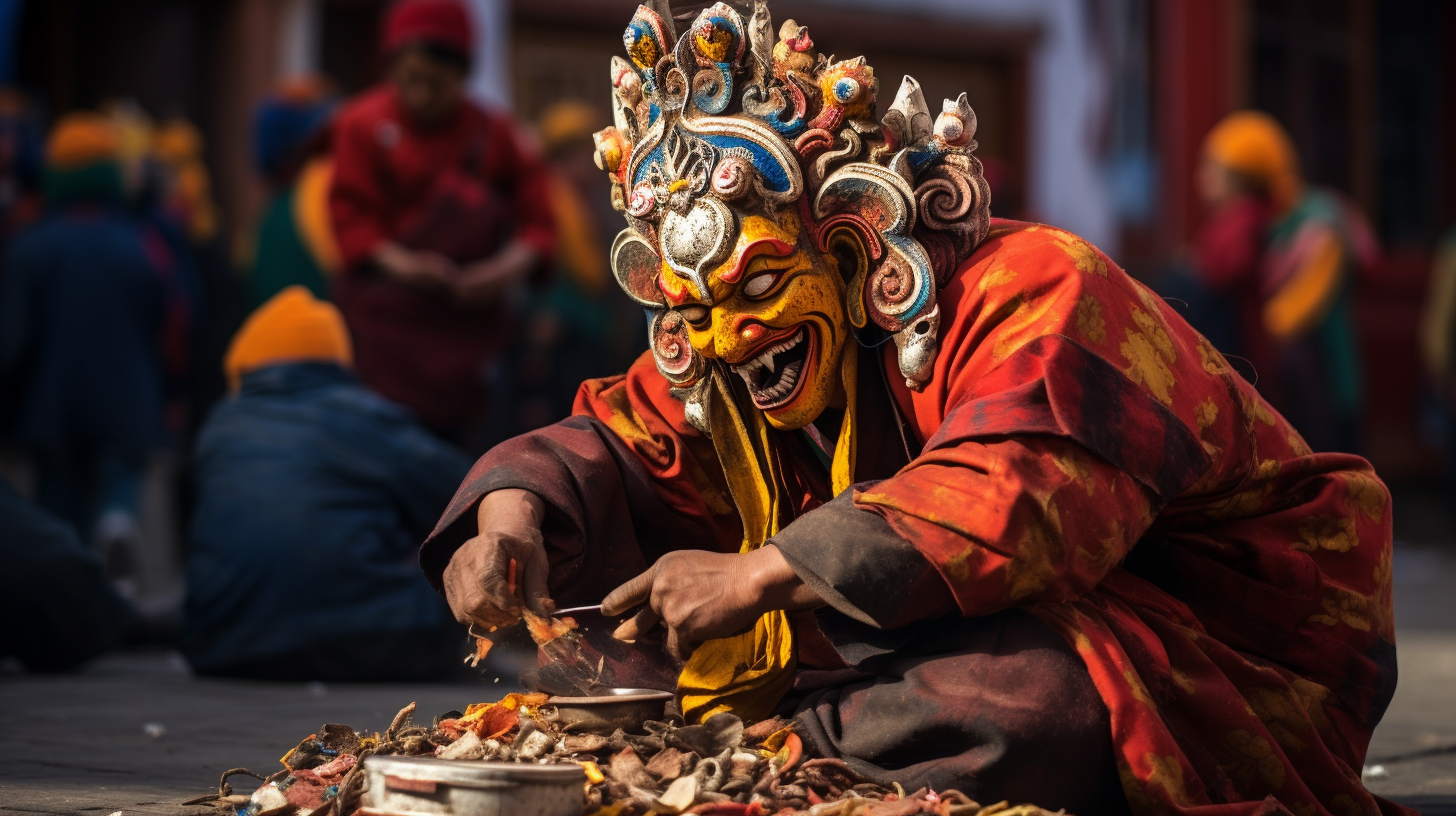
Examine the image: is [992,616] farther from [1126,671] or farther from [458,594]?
[458,594]

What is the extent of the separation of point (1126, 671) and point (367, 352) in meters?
4.26

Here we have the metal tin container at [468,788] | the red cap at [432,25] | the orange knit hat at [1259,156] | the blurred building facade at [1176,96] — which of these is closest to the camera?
the metal tin container at [468,788]

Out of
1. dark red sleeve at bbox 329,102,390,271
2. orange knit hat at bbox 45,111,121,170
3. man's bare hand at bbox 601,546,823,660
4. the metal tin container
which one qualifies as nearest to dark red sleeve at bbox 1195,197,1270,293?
dark red sleeve at bbox 329,102,390,271

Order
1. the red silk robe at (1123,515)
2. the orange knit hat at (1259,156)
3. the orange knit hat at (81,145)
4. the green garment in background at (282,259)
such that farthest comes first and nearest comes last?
→ the orange knit hat at (1259,156), the green garment in background at (282,259), the orange knit hat at (81,145), the red silk robe at (1123,515)

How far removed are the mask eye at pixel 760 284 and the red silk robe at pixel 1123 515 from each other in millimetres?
188

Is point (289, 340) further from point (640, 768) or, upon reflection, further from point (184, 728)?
point (640, 768)

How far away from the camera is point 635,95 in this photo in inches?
109

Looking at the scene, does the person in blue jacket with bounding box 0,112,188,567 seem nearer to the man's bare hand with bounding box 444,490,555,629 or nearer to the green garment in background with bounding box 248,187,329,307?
the green garment in background with bounding box 248,187,329,307

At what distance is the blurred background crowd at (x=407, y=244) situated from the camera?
4605 millimetres

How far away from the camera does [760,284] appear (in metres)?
2.61

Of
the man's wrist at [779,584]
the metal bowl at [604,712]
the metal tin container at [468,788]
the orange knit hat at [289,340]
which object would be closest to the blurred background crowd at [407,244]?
the orange knit hat at [289,340]

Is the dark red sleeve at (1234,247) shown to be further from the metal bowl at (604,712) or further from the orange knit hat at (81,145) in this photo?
the metal bowl at (604,712)

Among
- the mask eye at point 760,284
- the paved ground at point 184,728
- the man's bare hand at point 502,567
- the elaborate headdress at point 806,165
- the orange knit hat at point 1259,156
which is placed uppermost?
the elaborate headdress at point 806,165

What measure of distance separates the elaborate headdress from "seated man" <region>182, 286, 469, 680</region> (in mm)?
2061
